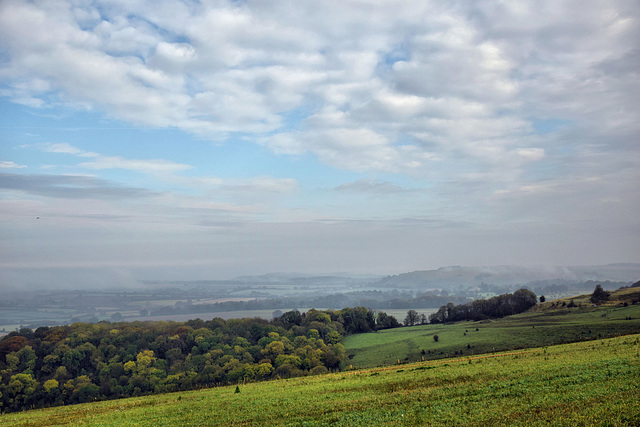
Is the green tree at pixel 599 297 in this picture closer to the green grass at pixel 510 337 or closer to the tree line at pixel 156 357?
the green grass at pixel 510 337

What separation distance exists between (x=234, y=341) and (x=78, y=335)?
202 ft

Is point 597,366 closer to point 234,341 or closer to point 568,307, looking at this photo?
point 568,307

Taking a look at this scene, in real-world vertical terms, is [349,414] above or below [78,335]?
above

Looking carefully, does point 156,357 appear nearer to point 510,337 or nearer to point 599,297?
point 510,337

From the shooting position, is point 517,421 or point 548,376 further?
point 548,376

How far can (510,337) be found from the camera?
3226 inches

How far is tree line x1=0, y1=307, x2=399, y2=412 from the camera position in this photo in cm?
10181

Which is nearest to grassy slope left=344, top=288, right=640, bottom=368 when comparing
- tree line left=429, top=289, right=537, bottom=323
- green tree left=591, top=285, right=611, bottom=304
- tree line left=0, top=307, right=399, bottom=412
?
green tree left=591, top=285, right=611, bottom=304

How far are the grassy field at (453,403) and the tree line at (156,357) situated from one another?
202 ft

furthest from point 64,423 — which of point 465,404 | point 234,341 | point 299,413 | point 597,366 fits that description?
point 234,341

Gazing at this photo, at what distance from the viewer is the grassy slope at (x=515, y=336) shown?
7093 centimetres

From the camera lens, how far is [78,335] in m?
136

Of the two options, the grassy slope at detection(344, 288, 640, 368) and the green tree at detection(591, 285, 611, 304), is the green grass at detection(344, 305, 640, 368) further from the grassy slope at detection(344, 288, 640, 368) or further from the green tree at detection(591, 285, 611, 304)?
the green tree at detection(591, 285, 611, 304)

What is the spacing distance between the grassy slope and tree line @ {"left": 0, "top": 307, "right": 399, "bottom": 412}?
14.1 meters
